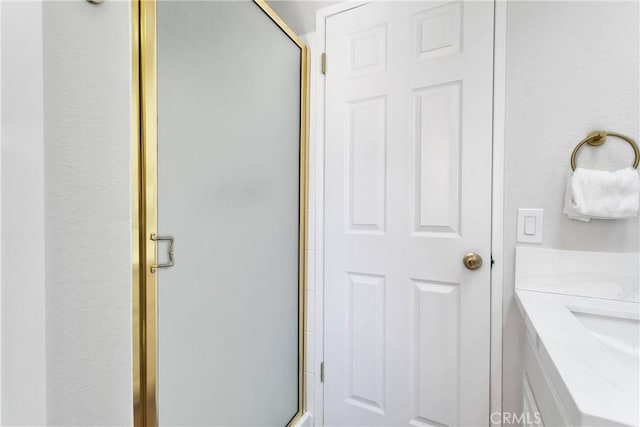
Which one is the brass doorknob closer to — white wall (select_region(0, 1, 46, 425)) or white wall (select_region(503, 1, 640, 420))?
white wall (select_region(503, 1, 640, 420))

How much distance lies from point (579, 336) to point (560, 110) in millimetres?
691

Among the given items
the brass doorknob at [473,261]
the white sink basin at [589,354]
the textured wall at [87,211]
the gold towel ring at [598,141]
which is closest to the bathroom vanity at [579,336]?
the white sink basin at [589,354]

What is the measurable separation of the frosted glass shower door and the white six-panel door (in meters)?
0.21

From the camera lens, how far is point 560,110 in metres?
0.90

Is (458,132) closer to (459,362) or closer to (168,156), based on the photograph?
(459,362)

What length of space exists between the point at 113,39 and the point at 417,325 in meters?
1.22

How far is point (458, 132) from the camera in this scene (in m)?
1.04

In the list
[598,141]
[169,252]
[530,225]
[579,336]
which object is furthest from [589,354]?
[169,252]

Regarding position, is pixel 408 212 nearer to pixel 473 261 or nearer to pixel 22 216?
pixel 473 261

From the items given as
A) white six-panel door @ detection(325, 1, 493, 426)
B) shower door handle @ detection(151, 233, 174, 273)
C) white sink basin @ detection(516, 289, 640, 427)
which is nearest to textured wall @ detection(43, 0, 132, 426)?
shower door handle @ detection(151, 233, 174, 273)

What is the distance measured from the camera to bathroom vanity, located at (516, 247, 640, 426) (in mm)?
392

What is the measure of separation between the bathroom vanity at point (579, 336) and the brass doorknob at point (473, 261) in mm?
114

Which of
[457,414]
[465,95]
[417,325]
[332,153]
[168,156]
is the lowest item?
[457,414]

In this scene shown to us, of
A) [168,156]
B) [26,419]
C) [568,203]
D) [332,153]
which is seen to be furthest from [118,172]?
[568,203]
